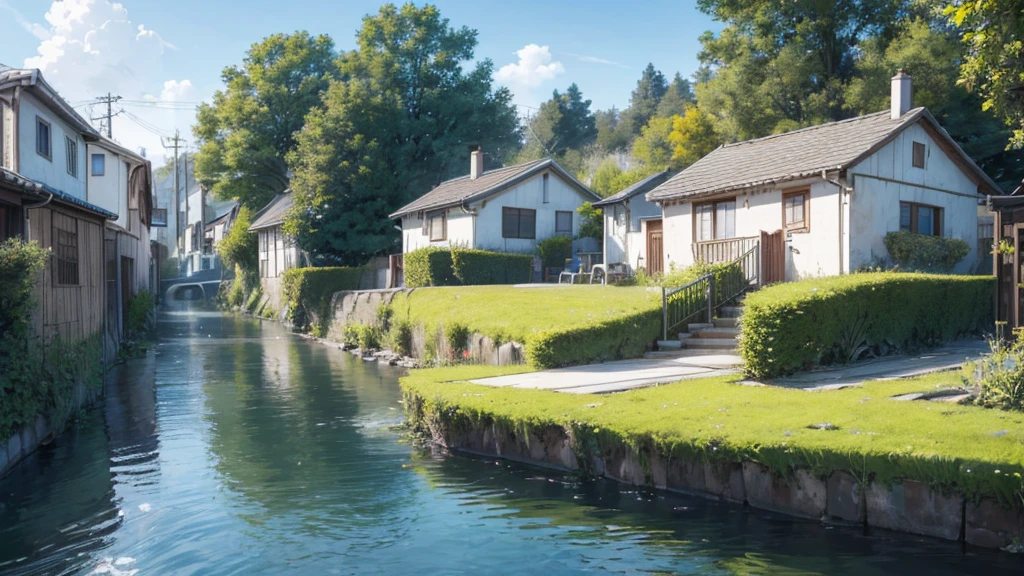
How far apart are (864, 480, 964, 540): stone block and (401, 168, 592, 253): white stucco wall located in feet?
103

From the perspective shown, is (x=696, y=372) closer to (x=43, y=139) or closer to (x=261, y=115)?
(x=43, y=139)

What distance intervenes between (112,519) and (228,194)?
59.8m

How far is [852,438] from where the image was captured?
854 centimetres

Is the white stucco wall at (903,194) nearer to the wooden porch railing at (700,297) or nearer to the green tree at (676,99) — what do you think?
the wooden porch railing at (700,297)

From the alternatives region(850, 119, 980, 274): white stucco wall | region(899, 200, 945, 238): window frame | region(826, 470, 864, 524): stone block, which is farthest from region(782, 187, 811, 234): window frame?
region(826, 470, 864, 524): stone block

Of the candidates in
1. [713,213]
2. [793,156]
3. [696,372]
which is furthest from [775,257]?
[696,372]

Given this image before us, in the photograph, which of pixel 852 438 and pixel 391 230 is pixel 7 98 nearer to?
pixel 852 438

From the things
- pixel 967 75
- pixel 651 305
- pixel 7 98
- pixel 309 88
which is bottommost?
pixel 651 305

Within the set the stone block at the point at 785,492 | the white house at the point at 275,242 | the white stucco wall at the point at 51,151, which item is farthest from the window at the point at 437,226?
the stone block at the point at 785,492

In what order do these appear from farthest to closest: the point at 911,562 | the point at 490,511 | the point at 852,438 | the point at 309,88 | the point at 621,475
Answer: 1. the point at 309,88
2. the point at 621,475
3. the point at 490,511
4. the point at 852,438
5. the point at 911,562

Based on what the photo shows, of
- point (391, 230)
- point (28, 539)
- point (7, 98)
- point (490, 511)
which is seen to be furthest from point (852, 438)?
point (391, 230)

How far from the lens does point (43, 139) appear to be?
20969 millimetres

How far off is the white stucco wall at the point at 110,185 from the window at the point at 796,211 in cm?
2613

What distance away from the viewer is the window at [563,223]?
41.5 metres
